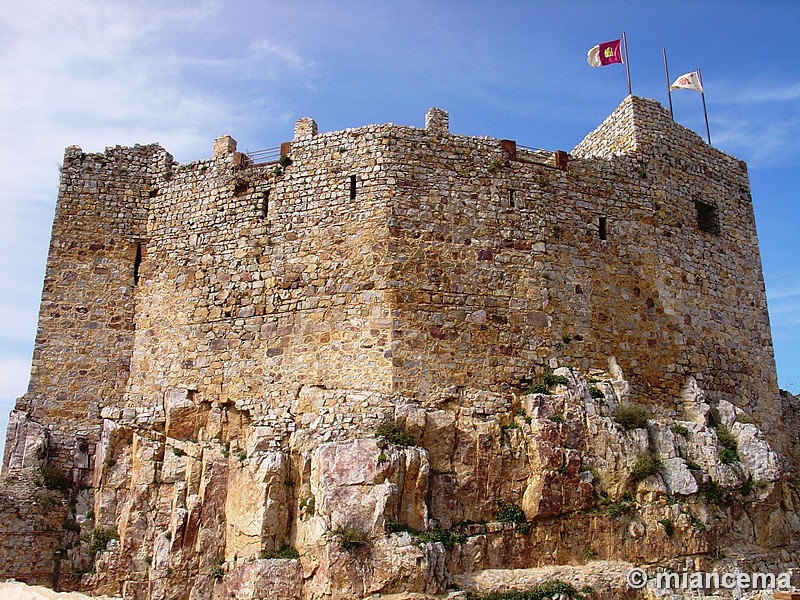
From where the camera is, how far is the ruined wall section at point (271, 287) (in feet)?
52.7

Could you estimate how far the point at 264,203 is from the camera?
17.8m

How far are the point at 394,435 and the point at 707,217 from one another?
10.2 m

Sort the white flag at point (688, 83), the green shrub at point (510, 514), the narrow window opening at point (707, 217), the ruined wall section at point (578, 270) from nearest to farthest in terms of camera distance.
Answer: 1. the green shrub at point (510, 514)
2. the ruined wall section at point (578, 270)
3. the narrow window opening at point (707, 217)
4. the white flag at point (688, 83)

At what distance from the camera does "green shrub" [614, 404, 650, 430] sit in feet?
51.8

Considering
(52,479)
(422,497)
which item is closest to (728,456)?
(422,497)

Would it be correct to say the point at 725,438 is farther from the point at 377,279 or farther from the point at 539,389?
the point at 377,279

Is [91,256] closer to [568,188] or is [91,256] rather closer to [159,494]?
[159,494]

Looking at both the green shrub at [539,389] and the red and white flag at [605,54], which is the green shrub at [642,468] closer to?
the green shrub at [539,389]

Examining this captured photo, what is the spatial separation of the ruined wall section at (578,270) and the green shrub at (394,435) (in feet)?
2.78

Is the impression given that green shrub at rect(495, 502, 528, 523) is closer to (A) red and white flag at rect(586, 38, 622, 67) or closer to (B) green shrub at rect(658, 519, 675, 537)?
(B) green shrub at rect(658, 519, 675, 537)

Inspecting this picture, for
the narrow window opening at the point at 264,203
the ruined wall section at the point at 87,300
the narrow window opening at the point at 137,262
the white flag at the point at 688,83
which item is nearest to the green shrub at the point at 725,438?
the white flag at the point at 688,83

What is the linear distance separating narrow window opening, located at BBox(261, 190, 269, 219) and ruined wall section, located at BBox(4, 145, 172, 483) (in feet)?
9.80

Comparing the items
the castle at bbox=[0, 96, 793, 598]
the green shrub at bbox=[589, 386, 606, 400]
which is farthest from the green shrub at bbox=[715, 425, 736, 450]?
the green shrub at bbox=[589, 386, 606, 400]

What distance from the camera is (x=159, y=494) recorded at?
619 inches
